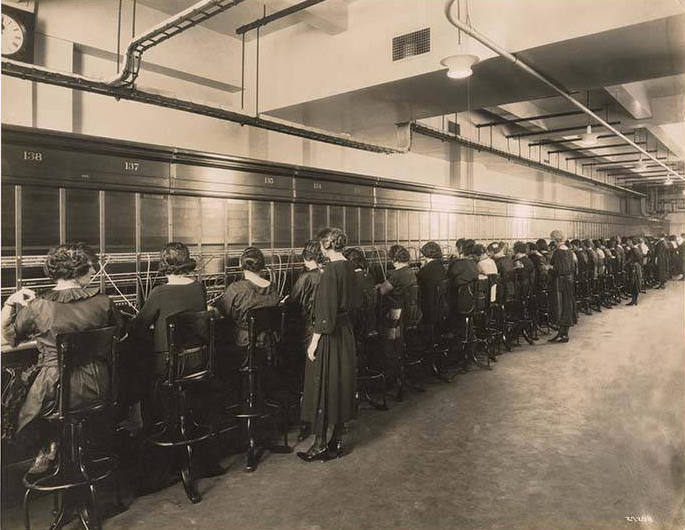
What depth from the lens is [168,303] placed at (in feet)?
9.32

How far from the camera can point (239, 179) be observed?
512 centimetres

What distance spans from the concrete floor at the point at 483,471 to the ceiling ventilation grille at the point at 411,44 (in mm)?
3491

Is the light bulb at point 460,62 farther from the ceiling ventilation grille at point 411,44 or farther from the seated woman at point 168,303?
the seated woman at point 168,303

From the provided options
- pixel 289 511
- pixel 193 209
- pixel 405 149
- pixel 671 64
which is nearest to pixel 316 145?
pixel 405 149

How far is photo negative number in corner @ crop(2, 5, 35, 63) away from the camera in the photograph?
4184mm

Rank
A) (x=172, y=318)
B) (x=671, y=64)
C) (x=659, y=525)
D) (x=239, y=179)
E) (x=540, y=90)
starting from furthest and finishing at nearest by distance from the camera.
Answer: (x=540, y=90) → (x=239, y=179) → (x=671, y=64) → (x=172, y=318) → (x=659, y=525)

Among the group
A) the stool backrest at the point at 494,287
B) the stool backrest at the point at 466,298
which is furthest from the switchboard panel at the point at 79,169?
the stool backrest at the point at 494,287

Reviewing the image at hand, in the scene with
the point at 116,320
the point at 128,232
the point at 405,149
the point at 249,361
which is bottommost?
the point at 249,361

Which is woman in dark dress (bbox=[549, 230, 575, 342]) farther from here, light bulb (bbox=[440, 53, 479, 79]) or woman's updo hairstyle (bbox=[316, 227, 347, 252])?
woman's updo hairstyle (bbox=[316, 227, 347, 252])

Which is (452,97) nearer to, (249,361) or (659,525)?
(249,361)

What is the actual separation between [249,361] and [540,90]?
466 centimetres

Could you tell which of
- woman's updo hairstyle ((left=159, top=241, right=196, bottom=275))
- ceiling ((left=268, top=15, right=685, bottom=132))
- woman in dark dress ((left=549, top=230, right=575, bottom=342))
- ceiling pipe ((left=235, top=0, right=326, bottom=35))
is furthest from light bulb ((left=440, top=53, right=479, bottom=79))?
woman in dark dress ((left=549, top=230, right=575, bottom=342))

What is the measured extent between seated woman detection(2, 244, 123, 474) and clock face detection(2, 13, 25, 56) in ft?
9.57

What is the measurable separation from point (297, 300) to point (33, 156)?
2.26 metres
